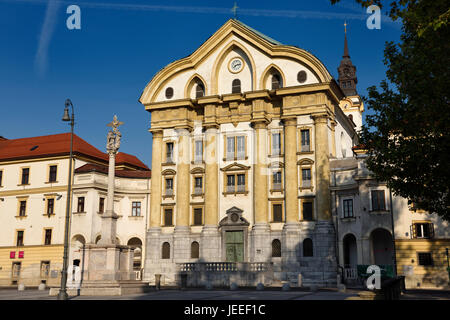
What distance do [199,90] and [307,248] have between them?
20.3 m

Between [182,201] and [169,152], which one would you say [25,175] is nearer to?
[169,152]

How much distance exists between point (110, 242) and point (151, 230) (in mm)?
20040

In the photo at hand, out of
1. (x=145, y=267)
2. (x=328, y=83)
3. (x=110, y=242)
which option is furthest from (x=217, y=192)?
(x=110, y=242)

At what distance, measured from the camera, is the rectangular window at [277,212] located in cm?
4853

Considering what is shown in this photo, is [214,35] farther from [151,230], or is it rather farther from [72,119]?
[72,119]

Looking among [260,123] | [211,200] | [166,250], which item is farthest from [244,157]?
[166,250]

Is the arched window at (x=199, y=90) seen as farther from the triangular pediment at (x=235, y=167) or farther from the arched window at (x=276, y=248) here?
the arched window at (x=276, y=248)

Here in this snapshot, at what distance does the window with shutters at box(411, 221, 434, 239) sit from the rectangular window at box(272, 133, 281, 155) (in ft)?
48.7

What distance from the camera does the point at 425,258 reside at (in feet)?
130

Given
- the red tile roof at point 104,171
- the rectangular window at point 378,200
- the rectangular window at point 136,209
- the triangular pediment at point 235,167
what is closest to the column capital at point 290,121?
the triangular pediment at point 235,167

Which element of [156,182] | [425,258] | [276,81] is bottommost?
[425,258]

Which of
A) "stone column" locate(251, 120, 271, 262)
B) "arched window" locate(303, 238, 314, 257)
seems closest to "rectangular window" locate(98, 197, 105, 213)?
"stone column" locate(251, 120, 271, 262)

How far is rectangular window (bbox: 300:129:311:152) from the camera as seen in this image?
48.6 meters

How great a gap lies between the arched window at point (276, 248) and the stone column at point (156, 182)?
12.2 metres
